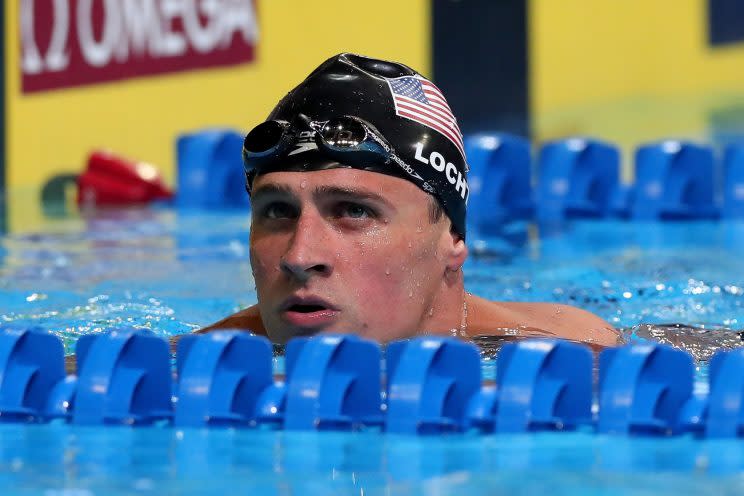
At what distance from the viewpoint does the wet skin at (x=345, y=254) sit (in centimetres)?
291

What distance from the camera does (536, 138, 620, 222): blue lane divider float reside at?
6.49m

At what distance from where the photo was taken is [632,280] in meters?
4.69

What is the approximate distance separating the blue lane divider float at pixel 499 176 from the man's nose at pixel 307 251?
356 cm

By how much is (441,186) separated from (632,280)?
1691mm

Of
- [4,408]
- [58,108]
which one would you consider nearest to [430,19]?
[58,108]

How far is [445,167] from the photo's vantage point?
318 cm

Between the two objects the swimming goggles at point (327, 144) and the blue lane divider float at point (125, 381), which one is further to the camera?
the swimming goggles at point (327, 144)

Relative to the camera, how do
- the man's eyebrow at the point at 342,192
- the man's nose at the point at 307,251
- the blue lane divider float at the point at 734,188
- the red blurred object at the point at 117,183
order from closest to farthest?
the man's nose at the point at 307,251
the man's eyebrow at the point at 342,192
the blue lane divider float at the point at 734,188
the red blurred object at the point at 117,183

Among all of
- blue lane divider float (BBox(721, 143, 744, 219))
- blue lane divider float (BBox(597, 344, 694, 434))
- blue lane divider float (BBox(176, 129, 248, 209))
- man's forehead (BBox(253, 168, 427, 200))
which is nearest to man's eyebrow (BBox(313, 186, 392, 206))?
man's forehead (BBox(253, 168, 427, 200))

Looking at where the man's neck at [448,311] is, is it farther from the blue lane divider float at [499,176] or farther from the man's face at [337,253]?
the blue lane divider float at [499,176]

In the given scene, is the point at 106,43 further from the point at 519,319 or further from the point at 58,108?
the point at 519,319

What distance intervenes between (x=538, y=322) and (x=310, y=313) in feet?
2.47

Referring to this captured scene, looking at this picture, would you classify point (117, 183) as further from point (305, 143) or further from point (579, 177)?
point (305, 143)

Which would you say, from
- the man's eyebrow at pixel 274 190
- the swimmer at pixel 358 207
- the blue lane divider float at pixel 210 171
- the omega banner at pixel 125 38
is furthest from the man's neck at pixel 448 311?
the omega banner at pixel 125 38
